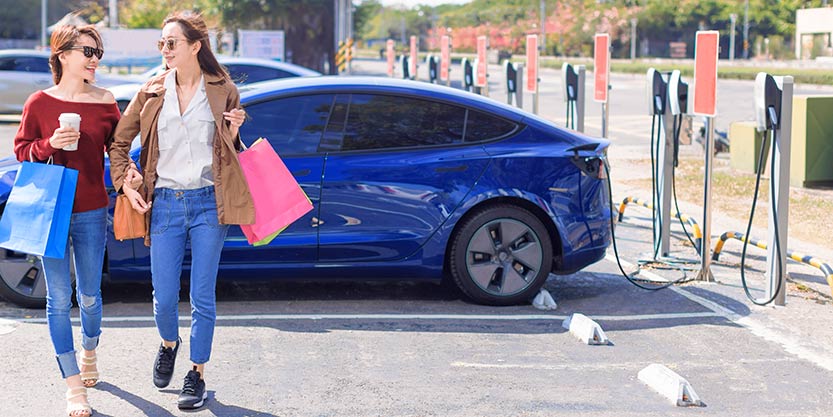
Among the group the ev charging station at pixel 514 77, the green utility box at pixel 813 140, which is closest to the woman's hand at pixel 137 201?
the green utility box at pixel 813 140

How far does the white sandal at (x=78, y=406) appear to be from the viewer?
491 cm

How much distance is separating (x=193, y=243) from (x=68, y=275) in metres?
0.55

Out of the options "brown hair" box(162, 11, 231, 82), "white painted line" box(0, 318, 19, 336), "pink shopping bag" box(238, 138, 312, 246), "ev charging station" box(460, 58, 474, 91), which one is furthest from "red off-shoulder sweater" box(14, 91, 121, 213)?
"ev charging station" box(460, 58, 474, 91)

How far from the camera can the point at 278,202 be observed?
5219 millimetres

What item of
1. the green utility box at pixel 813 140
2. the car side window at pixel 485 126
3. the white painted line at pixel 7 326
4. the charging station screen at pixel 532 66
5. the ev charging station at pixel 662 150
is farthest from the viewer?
the charging station screen at pixel 532 66

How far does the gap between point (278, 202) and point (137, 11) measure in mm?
48861

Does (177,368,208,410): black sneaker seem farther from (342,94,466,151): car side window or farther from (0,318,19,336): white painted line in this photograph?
(342,94,466,151): car side window

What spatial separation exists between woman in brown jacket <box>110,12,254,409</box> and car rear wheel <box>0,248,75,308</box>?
7.09 ft

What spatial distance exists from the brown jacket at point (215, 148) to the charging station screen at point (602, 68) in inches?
273

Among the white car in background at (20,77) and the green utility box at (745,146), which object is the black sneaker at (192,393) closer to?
the green utility box at (745,146)

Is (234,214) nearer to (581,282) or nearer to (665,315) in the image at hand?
(665,315)

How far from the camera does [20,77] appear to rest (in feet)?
76.5

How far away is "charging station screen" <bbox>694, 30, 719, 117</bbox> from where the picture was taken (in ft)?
26.4

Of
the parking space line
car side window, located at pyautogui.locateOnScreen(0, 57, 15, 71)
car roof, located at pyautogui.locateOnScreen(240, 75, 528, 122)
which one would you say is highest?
car side window, located at pyautogui.locateOnScreen(0, 57, 15, 71)
